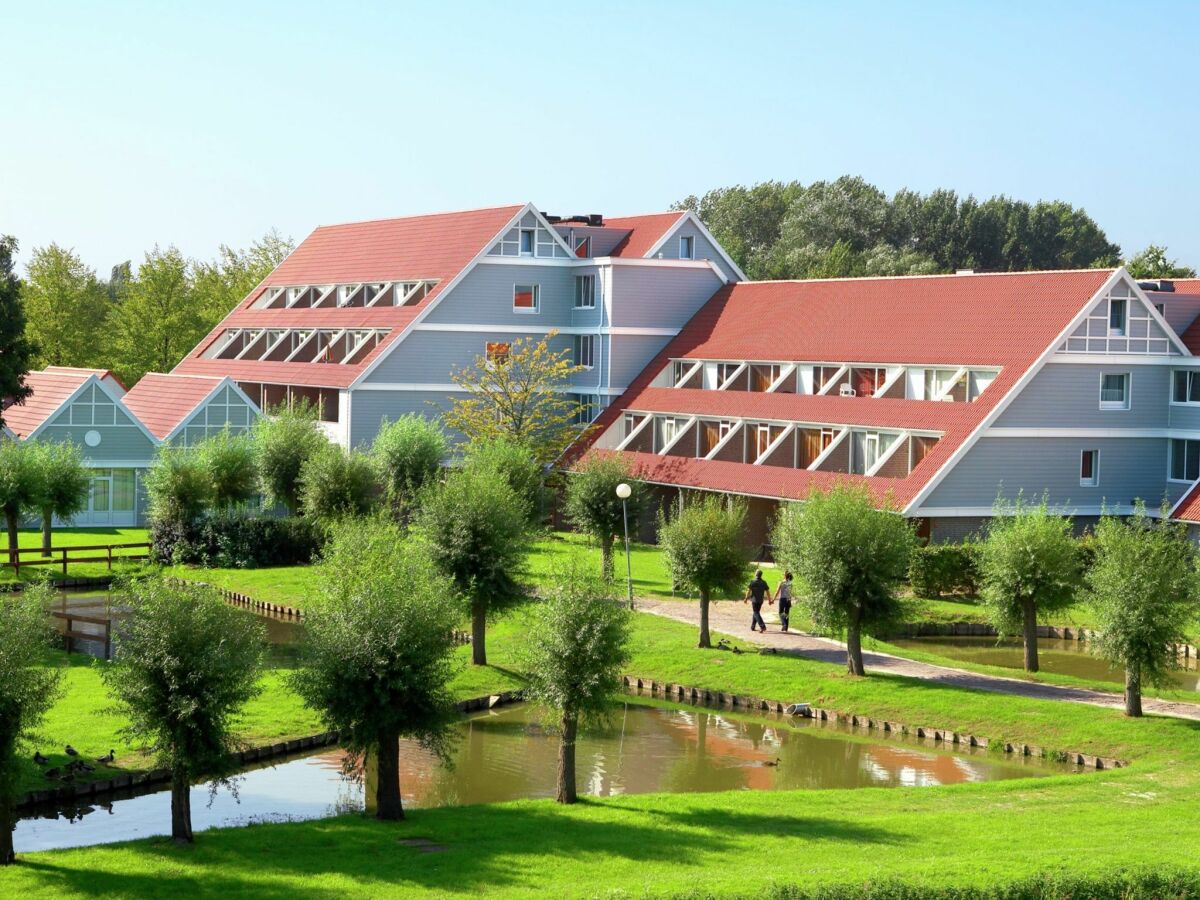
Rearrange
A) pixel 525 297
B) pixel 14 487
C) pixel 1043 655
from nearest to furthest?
pixel 1043 655 → pixel 14 487 → pixel 525 297

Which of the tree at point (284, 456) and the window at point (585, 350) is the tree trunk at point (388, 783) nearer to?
the tree at point (284, 456)

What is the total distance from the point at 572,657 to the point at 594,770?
14.9 feet

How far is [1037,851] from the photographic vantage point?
25109mm

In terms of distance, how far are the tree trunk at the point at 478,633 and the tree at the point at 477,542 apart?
3 cm

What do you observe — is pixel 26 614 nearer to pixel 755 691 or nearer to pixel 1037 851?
pixel 1037 851

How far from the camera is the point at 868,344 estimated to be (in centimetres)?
6247

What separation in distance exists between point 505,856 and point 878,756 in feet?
40.0

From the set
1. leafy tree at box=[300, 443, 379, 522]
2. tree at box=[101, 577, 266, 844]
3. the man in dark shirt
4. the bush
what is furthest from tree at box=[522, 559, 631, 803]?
leafy tree at box=[300, 443, 379, 522]

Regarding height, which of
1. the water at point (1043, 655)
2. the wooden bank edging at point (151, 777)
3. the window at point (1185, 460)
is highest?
the window at point (1185, 460)

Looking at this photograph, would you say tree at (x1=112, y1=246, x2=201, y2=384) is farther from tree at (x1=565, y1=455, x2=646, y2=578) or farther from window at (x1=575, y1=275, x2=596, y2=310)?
tree at (x1=565, y1=455, x2=646, y2=578)

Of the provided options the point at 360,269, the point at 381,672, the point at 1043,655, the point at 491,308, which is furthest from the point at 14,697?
the point at 360,269

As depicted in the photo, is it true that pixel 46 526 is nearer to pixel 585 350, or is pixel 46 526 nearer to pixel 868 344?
pixel 585 350

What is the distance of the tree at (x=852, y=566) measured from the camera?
1580 inches

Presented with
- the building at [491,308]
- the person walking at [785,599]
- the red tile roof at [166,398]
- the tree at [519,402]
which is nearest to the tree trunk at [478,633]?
the person walking at [785,599]
